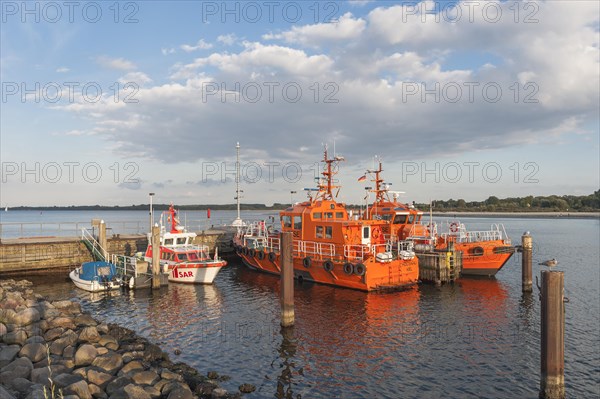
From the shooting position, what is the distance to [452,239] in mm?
25922

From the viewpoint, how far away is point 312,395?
10.7m

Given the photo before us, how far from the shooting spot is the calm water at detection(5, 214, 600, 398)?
37.5ft

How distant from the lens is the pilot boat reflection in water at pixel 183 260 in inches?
934

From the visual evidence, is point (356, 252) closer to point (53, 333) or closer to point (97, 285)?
point (97, 285)

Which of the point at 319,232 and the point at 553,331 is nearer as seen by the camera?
the point at 553,331

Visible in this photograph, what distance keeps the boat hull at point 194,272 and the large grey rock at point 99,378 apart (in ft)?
46.0

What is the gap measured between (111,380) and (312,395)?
4847 mm

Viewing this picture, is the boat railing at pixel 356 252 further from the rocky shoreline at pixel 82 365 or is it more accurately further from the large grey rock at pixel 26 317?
the large grey rock at pixel 26 317

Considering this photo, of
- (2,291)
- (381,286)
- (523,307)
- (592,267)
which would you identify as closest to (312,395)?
(381,286)

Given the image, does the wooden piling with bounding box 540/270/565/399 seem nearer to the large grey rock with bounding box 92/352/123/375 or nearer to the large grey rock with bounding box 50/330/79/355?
the large grey rock with bounding box 92/352/123/375

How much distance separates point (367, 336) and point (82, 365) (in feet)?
30.1

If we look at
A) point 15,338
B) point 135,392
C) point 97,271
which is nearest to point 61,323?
point 15,338

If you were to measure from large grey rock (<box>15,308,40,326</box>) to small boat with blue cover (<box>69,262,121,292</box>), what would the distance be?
8.06 m

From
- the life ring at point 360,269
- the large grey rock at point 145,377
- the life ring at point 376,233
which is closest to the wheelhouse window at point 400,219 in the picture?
the life ring at point 376,233
